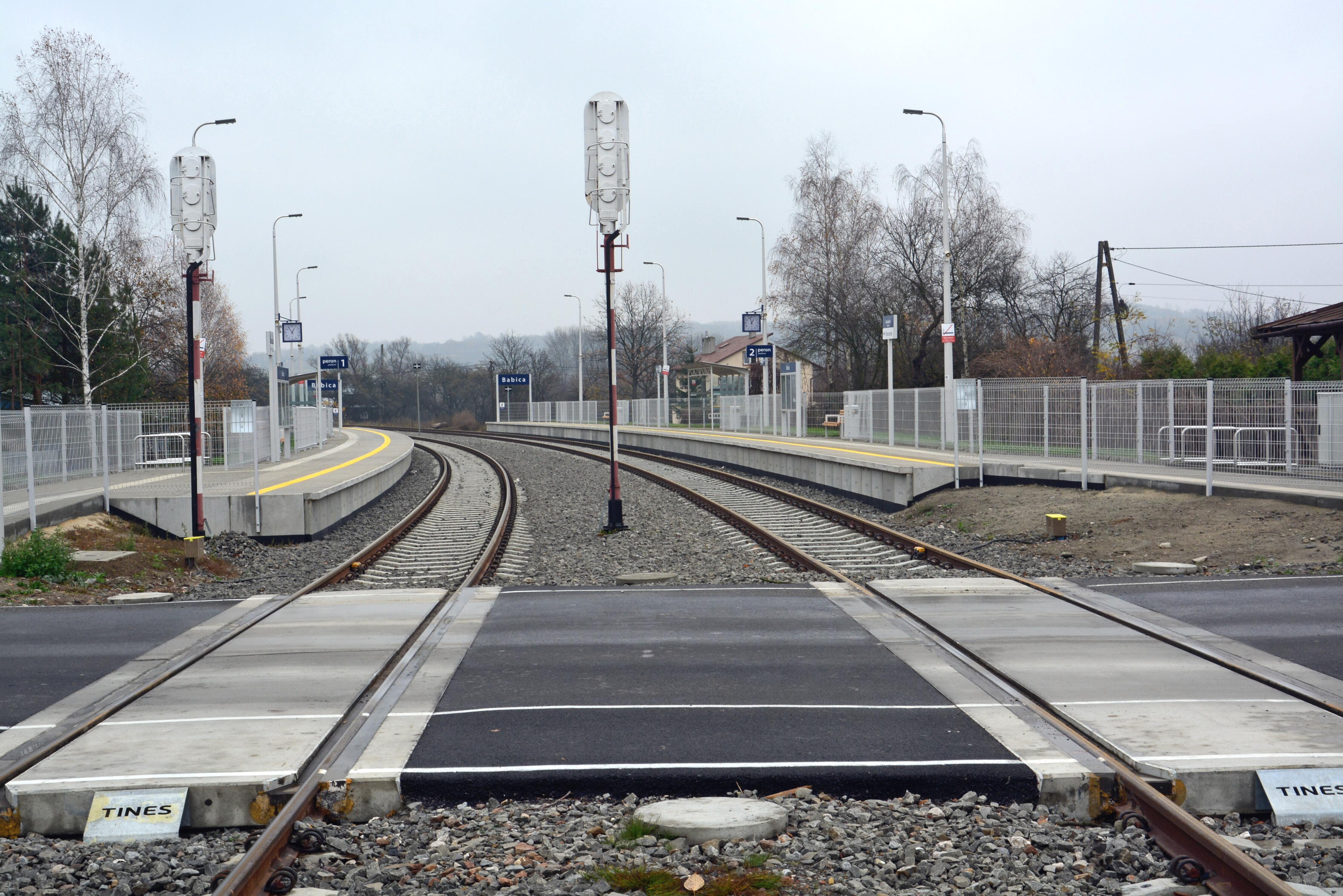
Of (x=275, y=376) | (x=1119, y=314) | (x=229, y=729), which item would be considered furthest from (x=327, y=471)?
(x=1119, y=314)

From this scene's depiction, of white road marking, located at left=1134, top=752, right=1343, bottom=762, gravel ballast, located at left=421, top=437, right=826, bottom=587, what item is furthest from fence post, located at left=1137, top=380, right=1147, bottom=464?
white road marking, located at left=1134, top=752, right=1343, bottom=762

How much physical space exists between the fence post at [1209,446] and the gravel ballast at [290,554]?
481 inches

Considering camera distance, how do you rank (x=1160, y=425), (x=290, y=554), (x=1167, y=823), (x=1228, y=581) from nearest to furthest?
(x=1167, y=823) < (x=1228, y=581) < (x=290, y=554) < (x=1160, y=425)

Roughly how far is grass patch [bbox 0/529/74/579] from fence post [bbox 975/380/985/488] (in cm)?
1493

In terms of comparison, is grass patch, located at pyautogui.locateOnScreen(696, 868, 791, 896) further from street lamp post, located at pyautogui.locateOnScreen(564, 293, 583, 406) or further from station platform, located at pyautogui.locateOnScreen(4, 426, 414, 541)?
street lamp post, located at pyautogui.locateOnScreen(564, 293, 583, 406)

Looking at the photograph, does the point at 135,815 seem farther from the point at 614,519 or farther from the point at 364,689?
the point at 614,519

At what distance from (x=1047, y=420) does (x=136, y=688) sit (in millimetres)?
16479

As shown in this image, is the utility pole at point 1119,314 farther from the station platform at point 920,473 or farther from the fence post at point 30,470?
the fence post at point 30,470

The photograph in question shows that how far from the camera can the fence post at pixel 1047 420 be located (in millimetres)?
19625

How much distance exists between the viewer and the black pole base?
17.1m

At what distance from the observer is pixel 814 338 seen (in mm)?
57625

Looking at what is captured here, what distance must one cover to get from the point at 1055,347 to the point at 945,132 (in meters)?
15.4

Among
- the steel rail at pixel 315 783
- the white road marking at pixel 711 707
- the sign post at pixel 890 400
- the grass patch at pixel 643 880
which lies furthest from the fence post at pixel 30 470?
the sign post at pixel 890 400

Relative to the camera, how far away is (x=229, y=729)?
20.2 feet
